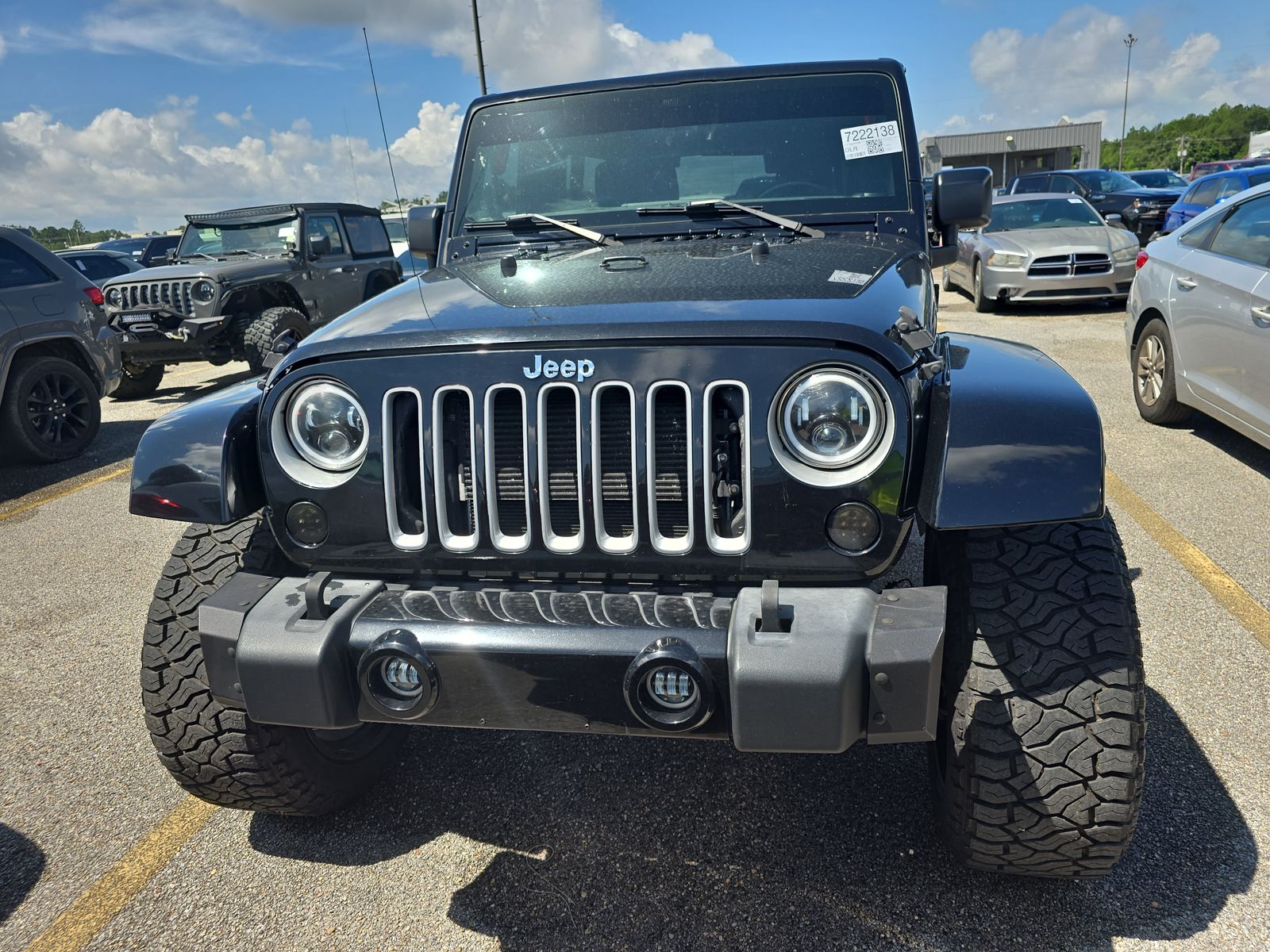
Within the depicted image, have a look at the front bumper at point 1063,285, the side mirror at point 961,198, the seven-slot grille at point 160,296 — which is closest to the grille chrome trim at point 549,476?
the side mirror at point 961,198

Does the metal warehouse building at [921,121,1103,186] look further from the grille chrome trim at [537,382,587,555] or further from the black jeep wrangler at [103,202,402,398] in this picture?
the grille chrome trim at [537,382,587,555]

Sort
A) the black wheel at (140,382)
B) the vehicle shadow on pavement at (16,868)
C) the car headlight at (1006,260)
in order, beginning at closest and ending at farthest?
the vehicle shadow on pavement at (16,868)
the black wheel at (140,382)
the car headlight at (1006,260)

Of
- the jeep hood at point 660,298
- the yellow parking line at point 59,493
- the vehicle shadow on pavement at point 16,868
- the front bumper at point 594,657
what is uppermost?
the jeep hood at point 660,298

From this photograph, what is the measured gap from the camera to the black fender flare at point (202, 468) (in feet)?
7.08

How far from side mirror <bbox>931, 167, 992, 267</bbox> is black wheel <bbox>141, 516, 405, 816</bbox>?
241cm

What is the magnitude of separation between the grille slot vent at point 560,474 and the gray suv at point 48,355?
626 cm

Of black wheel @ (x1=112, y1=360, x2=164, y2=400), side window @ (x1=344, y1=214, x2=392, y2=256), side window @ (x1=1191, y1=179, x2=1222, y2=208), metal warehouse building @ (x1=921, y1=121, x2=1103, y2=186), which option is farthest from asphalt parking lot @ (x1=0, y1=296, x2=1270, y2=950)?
metal warehouse building @ (x1=921, y1=121, x2=1103, y2=186)

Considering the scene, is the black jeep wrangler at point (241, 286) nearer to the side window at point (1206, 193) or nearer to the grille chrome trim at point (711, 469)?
the grille chrome trim at point (711, 469)

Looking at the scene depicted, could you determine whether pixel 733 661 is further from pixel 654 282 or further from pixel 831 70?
pixel 831 70

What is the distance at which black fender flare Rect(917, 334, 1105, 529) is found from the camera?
1845 mm

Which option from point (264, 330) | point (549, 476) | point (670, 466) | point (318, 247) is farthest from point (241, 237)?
point (670, 466)

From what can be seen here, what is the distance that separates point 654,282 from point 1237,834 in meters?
1.98

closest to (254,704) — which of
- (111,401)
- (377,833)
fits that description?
(377,833)

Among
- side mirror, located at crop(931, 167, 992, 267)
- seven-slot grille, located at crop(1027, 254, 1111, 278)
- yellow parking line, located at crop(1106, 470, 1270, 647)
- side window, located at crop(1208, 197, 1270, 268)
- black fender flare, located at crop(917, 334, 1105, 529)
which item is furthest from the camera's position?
seven-slot grille, located at crop(1027, 254, 1111, 278)
